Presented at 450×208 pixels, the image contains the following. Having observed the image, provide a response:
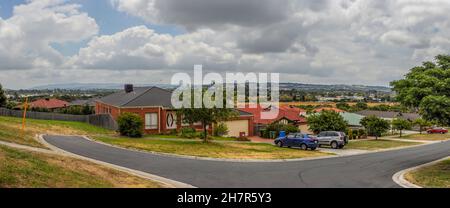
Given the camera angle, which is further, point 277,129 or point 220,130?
point 277,129

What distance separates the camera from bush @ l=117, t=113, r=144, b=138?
3584cm

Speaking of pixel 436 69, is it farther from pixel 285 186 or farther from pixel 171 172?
pixel 171 172

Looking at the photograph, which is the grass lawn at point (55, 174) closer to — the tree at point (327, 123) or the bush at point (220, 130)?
the bush at point (220, 130)

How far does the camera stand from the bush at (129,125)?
118 ft

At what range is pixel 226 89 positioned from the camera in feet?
108

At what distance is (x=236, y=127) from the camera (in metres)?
45.4

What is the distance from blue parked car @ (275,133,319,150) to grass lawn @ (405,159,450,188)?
10.7 m

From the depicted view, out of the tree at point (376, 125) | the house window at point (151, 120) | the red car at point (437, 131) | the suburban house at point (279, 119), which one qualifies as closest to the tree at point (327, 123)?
the suburban house at point (279, 119)

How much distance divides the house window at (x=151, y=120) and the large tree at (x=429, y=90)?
2464 centimetres

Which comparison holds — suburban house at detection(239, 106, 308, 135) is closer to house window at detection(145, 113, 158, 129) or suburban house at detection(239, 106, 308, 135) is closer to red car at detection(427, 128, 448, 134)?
house window at detection(145, 113, 158, 129)

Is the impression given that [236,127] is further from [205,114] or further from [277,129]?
[205,114]

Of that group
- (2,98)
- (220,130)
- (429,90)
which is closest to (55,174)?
(429,90)

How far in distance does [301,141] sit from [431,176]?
14103 millimetres

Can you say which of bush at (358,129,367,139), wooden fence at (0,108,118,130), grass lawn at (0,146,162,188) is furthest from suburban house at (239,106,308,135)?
grass lawn at (0,146,162,188)
